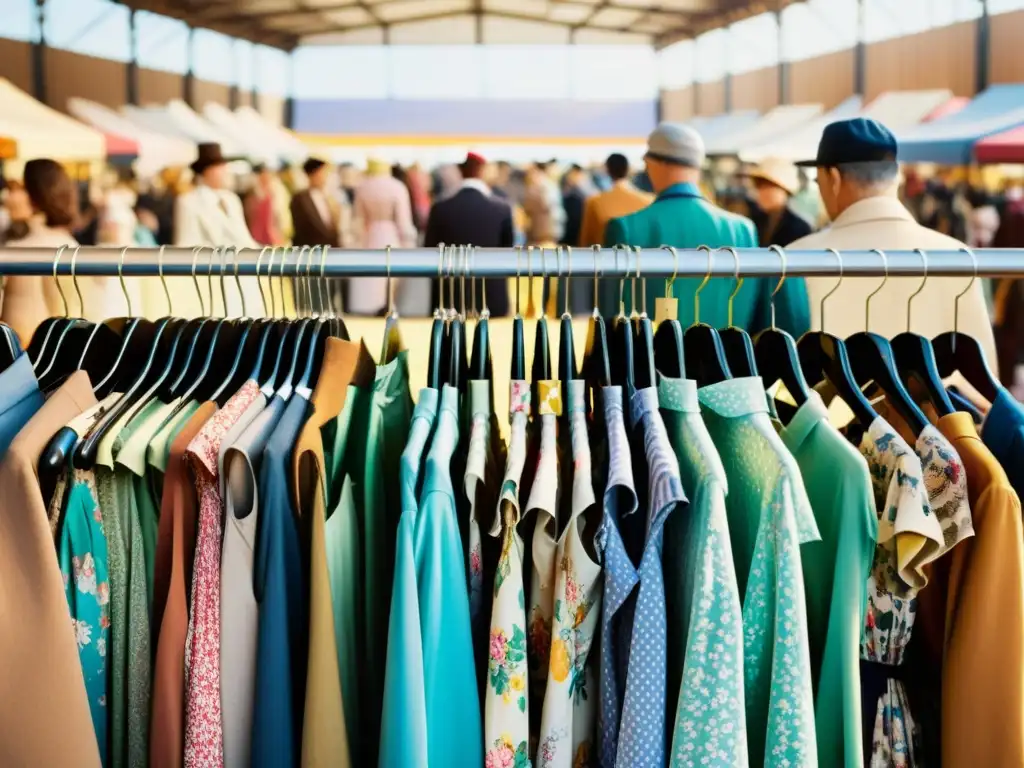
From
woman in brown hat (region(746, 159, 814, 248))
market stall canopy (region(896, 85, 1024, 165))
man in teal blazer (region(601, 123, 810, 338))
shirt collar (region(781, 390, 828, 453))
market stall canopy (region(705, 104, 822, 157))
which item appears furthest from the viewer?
market stall canopy (region(705, 104, 822, 157))

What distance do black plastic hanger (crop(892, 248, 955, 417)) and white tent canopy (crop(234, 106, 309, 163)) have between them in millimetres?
8712

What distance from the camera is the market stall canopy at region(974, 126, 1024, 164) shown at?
21.5 ft

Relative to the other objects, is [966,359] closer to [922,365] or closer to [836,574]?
[922,365]

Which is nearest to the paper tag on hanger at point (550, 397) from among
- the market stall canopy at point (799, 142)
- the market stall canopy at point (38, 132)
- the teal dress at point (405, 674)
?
the teal dress at point (405, 674)

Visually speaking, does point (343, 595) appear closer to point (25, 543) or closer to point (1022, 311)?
point (25, 543)

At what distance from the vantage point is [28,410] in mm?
1063

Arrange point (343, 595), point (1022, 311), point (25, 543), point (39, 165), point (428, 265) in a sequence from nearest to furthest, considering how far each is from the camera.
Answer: point (25, 543)
point (343, 595)
point (428, 265)
point (39, 165)
point (1022, 311)

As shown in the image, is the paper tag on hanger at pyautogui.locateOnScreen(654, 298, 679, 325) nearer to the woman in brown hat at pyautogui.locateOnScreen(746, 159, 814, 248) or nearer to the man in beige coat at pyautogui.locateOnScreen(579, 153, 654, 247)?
the woman in brown hat at pyautogui.locateOnScreen(746, 159, 814, 248)

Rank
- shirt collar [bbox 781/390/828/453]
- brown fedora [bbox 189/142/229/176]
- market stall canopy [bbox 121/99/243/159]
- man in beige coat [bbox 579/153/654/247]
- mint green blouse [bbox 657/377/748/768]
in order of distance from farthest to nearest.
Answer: market stall canopy [bbox 121/99/243/159] < brown fedora [bbox 189/142/229/176] < man in beige coat [bbox 579/153/654/247] < shirt collar [bbox 781/390/828/453] < mint green blouse [bbox 657/377/748/768]

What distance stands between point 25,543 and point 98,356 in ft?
1.21

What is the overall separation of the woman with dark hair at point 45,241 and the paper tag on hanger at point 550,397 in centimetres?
221

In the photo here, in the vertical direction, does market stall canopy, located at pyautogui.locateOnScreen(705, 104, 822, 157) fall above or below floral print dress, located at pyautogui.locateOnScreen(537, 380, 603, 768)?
above

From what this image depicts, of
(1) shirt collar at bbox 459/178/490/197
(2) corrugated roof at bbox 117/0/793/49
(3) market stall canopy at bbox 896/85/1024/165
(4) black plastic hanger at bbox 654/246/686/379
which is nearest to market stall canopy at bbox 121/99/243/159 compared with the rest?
(2) corrugated roof at bbox 117/0/793/49

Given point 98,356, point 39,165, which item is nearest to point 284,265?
point 98,356
